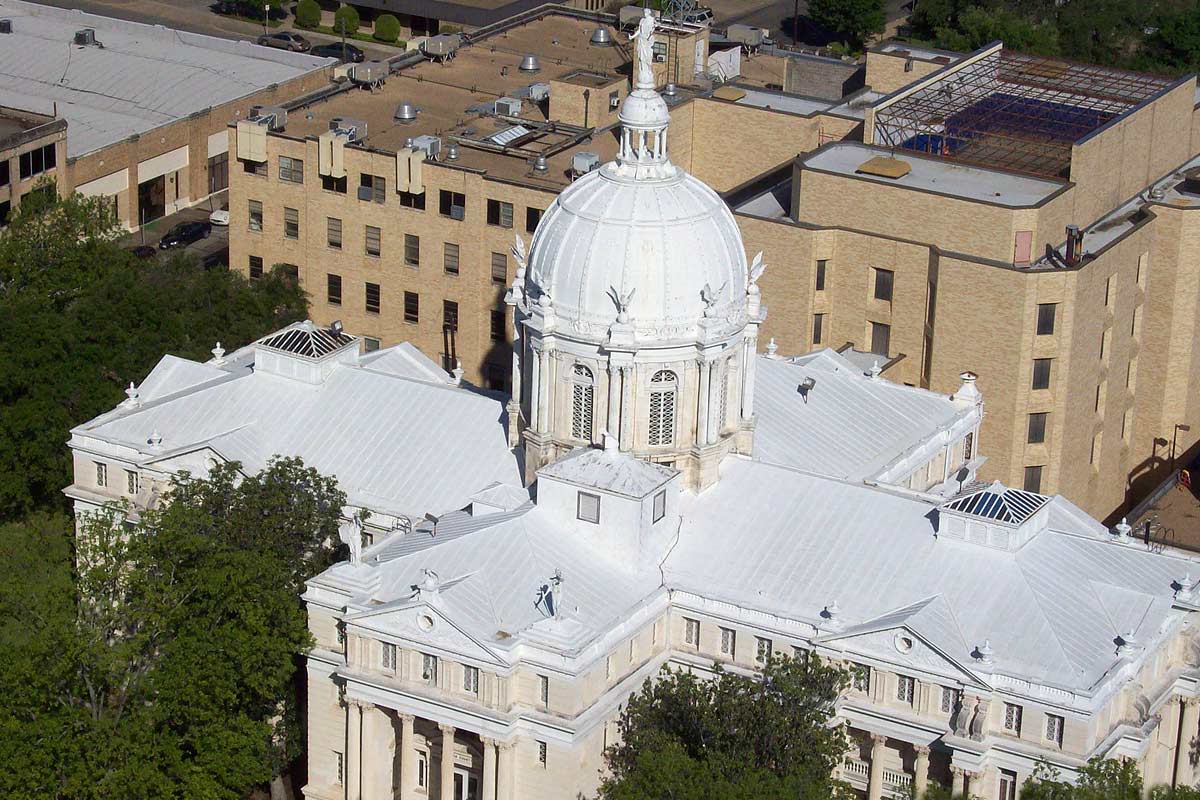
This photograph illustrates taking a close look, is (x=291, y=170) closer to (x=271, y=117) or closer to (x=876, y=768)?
(x=271, y=117)

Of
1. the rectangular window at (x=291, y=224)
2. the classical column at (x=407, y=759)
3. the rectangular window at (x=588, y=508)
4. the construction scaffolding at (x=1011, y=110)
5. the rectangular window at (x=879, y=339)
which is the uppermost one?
the construction scaffolding at (x=1011, y=110)

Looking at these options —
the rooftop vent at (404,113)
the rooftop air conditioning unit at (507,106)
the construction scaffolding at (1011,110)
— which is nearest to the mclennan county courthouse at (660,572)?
the construction scaffolding at (1011,110)

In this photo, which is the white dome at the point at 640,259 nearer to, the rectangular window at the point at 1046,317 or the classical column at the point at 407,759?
the classical column at the point at 407,759

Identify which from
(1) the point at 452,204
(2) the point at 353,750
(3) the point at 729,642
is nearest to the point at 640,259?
(3) the point at 729,642

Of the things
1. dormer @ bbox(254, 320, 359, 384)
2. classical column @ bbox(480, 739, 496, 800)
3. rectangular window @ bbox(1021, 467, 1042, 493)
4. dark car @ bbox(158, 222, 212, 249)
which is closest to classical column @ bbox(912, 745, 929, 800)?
classical column @ bbox(480, 739, 496, 800)

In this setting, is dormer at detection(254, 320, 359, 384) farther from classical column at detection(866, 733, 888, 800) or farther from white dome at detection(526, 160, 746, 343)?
classical column at detection(866, 733, 888, 800)

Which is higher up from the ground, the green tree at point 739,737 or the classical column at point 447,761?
the green tree at point 739,737

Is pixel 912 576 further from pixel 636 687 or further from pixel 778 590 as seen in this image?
pixel 636 687
